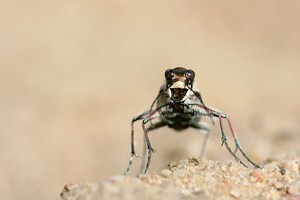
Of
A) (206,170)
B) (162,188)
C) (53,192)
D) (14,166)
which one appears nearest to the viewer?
(162,188)

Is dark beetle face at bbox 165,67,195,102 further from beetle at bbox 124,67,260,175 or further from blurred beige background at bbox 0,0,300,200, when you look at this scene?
blurred beige background at bbox 0,0,300,200

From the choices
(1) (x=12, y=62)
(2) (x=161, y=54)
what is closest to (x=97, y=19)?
(2) (x=161, y=54)

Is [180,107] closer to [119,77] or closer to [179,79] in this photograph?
[179,79]

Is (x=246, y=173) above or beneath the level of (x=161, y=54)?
beneath

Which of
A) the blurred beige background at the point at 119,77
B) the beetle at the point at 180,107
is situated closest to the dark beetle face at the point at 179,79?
the beetle at the point at 180,107

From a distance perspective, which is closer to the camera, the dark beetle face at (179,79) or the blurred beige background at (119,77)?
the dark beetle face at (179,79)

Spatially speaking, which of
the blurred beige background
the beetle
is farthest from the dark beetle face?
the blurred beige background

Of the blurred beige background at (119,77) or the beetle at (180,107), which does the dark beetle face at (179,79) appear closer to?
the beetle at (180,107)

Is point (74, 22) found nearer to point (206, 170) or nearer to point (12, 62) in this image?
point (12, 62)
